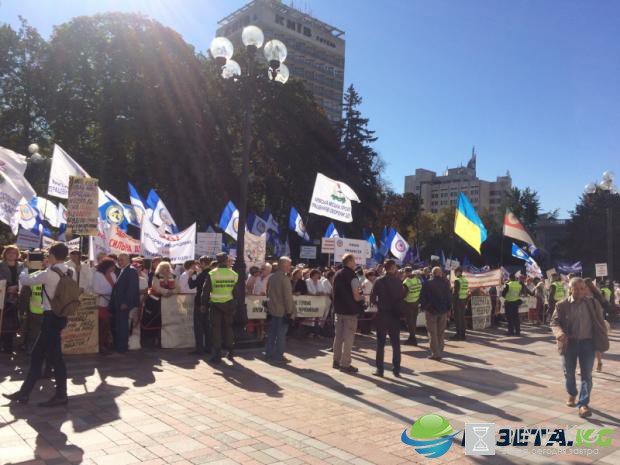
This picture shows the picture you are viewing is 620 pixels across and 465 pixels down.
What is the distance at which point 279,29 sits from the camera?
3841 inches

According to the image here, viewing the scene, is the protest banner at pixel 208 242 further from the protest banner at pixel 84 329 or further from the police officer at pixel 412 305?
the protest banner at pixel 84 329

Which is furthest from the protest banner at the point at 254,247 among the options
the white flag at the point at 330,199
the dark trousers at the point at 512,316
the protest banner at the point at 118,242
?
the dark trousers at the point at 512,316

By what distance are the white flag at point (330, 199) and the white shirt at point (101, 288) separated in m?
6.64

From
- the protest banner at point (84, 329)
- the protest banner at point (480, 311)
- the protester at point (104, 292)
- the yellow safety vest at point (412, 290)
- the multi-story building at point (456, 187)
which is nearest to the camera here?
the protest banner at point (84, 329)

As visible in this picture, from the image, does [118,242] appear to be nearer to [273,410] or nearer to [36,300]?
[36,300]

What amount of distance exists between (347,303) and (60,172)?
21.6 feet

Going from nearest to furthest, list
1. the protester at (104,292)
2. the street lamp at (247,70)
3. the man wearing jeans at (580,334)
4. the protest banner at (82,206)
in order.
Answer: the man wearing jeans at (580,334)
the protest banner at (82,206)
the protester at (104,292)
the street lamp at (247,70)

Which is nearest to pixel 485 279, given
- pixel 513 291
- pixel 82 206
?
pixel 513 291

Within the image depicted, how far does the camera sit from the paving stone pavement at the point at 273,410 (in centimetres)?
488

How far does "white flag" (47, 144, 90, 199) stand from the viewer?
10.8 m

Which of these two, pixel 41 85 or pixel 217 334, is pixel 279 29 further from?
pixel 217 334

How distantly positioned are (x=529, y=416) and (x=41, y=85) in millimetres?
33144

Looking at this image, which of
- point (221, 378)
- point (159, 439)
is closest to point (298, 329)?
point (221, 378)

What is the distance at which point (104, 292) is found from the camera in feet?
32.1
